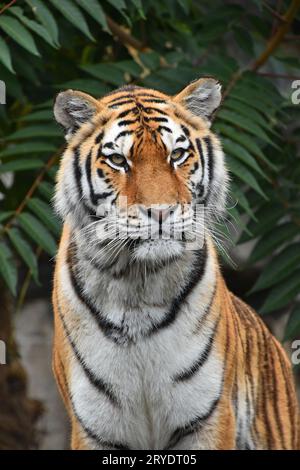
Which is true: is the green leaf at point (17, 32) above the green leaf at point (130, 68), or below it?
above

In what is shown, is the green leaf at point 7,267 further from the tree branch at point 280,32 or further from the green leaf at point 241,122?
the tree branch at point 280,32

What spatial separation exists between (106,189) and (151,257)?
0.33m

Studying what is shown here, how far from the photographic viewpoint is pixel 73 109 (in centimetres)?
412

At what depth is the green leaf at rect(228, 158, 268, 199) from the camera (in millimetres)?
4957

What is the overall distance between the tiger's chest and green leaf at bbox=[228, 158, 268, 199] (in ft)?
3.44

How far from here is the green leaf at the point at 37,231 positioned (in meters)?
5.04

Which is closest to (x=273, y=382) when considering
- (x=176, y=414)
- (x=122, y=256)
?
(x=176, y=414)

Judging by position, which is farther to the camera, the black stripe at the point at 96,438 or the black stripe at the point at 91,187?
the black stripe at the point at 96,438

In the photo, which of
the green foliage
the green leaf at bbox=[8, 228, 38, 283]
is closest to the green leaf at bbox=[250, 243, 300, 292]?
the green foliage

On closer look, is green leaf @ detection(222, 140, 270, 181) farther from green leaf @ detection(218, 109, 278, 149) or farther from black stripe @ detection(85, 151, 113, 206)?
black stripe @ detection(85, 151, 113, 206)

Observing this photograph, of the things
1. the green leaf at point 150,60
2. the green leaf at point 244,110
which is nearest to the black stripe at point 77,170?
the green leaf at point 244,110

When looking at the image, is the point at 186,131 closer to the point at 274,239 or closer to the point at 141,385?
the point at 141,385

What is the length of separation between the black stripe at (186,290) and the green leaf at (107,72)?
152 cm
